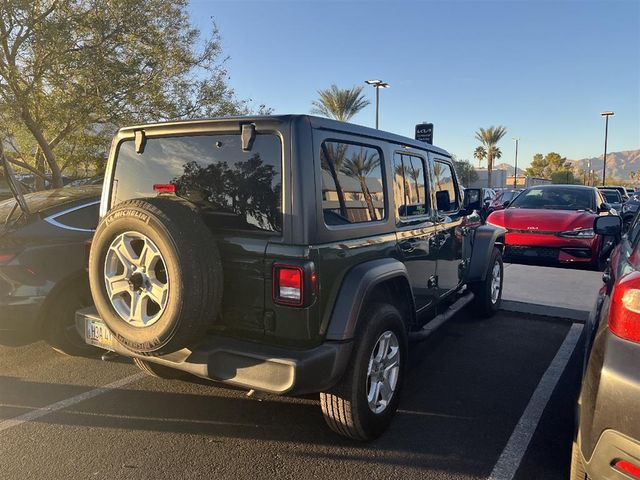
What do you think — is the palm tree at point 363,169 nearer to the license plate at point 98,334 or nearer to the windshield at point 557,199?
the license plate at point 98,334

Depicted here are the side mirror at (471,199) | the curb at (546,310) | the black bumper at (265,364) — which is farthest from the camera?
the curb at (546,310)

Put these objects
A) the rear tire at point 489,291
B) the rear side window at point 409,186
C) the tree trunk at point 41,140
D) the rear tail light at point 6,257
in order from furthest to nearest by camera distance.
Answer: the tree trunk at point 41,140 → the rear tire at point 489,291 → the rear tail light at point 6,257 → the rear side window at point 409,186

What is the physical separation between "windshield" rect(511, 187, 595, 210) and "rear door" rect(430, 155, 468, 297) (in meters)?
5.06

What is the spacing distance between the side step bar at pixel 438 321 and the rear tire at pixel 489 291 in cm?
13

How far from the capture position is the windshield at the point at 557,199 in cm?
916

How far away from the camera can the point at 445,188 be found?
4.78m

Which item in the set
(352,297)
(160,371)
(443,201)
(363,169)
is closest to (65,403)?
(160,371)

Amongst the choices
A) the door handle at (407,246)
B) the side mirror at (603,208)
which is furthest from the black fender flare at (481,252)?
the side mirror at (603,208)

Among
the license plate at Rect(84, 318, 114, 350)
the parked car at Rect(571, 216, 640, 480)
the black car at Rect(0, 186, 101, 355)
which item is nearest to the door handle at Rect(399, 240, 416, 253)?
the parked car at Rect(571, 216, 640, 480)

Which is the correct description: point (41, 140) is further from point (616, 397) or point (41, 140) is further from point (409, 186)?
point (616, 397)

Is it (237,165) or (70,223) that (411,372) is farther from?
(70,223)

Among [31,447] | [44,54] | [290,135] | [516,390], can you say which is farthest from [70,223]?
[44,54]

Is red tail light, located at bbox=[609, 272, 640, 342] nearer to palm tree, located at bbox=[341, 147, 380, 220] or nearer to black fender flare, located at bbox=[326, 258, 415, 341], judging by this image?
black fender flare, located at bbox=[326, 258, 415, 341]

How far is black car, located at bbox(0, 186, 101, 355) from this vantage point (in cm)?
399
